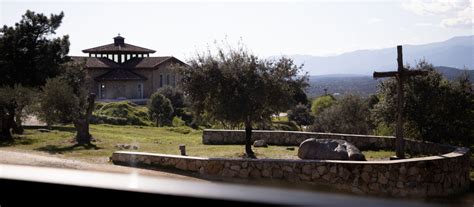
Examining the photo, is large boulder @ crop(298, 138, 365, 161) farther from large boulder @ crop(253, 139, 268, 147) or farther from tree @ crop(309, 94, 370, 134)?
tree @ crop(309, 94, 370, 134)

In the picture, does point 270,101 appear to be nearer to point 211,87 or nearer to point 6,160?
point 211,87

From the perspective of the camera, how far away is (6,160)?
62.6 feet

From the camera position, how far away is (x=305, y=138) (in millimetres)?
26656

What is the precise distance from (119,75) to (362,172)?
167 ft

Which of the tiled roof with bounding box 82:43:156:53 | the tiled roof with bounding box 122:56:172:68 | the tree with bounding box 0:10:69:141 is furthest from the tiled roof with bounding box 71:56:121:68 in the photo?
the tree with bounding box 0:10:69:141

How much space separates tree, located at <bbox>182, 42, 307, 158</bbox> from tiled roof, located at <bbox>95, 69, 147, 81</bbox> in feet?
138

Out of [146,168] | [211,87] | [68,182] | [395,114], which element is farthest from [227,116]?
[68,182]

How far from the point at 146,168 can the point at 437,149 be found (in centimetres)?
1253

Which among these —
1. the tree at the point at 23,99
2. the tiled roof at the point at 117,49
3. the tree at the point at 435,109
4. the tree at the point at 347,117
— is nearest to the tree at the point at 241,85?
the tree at the point at 435,109

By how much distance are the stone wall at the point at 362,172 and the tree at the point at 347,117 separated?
23603 millimetres

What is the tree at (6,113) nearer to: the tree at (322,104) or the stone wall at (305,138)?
the stone wall at (305,138)

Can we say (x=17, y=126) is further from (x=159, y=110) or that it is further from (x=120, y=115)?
(x=159, y=110)

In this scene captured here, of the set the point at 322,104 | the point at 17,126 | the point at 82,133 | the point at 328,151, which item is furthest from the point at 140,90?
the point at 328,151

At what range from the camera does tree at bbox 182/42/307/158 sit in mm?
22250
